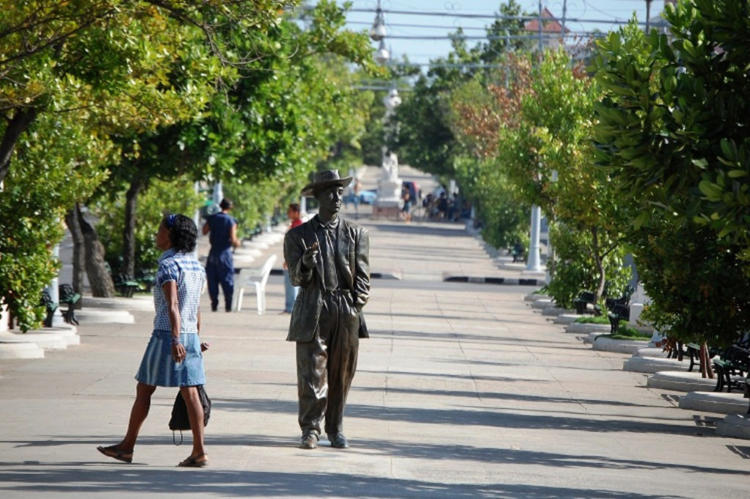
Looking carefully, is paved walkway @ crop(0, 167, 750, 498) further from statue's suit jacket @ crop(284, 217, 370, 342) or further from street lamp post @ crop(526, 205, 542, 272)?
street lamp post @ crop(526, 205, 542, 272)

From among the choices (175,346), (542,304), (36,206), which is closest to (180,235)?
(175,346)

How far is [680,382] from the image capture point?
1820 cm

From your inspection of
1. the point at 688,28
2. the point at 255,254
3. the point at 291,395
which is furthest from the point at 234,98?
the point at 255,254

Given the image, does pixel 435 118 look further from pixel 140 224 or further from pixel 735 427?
pixel 735 427

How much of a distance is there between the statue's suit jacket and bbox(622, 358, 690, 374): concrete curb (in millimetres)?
9196

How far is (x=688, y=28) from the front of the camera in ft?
36.3

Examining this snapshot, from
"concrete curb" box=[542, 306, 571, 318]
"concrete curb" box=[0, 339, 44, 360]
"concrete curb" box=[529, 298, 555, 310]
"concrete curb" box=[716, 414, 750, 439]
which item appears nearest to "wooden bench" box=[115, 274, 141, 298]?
"concrete curb" box=[0, 339, 44, 360]

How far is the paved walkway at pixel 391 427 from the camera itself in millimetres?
9875

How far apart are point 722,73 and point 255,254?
1508 inches

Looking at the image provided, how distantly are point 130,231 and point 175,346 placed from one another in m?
16.7

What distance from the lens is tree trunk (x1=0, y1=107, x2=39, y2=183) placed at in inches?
614

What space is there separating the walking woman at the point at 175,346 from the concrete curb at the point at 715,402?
24.4 ft

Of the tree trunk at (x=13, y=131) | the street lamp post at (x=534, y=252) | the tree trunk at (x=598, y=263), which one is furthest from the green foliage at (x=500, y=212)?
the tree trunk at (x=13, y=131)

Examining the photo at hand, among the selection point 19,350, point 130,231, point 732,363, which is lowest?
point 19,350
